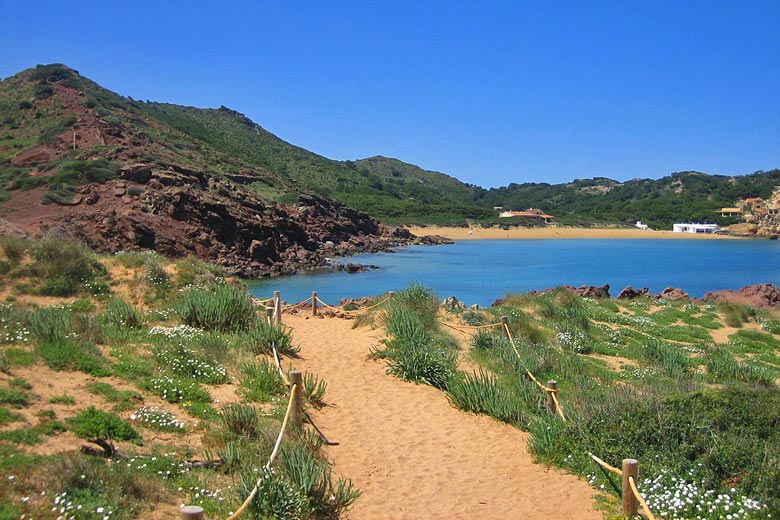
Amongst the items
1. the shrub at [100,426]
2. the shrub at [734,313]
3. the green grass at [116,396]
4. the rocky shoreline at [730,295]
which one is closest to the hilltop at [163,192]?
the green grass at [116,396]

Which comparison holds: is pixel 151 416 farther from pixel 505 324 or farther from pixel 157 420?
pixel 505 324

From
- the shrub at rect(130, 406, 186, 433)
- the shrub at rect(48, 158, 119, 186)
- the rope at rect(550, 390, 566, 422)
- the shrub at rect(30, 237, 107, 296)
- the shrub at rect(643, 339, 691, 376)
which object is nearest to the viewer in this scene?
the shrub at rect(130, 406, 186, 433)

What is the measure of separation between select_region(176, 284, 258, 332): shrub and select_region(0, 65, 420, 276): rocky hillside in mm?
18221

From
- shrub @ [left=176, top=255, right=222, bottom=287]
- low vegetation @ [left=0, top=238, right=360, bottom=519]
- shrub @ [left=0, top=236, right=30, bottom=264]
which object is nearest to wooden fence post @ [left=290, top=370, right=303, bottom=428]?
low vegetation @ [left=0, top=238, right=360, bottom=519]

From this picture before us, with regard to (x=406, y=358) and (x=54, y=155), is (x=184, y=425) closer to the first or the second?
(x=406, y=358)

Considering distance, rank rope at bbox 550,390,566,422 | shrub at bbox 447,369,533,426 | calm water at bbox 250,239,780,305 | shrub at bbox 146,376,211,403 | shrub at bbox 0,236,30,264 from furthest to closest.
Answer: calm water at bbox 250,239,780,305 → shrub at bbox 0,236,30,264 → shrub at bbox 447,369,533,426 → rope at bbox 550,390,566,422 → shrub at bbox 146,376,211,403

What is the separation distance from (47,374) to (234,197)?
42.8 metres

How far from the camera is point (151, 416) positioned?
7.25 m

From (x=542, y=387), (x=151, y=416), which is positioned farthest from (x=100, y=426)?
(x=542, y=387)

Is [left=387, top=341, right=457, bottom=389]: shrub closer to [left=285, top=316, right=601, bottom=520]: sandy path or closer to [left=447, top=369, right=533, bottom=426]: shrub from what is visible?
[left=285, top=316, right=601, bottom=520]: sandy path

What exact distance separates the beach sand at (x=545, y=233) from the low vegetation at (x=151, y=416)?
83011 millimetres

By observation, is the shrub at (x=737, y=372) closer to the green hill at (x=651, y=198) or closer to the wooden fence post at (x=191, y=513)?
the wooden fence post at (x=191, y=513)

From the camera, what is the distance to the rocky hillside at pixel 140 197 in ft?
125

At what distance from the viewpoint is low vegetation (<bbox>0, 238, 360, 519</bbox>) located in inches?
207
